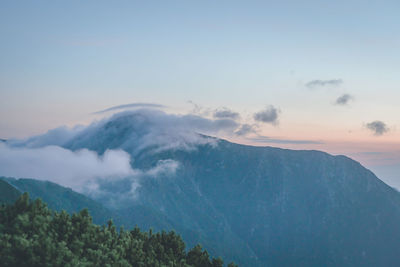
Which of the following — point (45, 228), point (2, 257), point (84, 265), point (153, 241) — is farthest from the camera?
point (153, 241)

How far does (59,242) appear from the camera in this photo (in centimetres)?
7231

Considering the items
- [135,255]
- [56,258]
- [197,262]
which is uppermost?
[56,258]

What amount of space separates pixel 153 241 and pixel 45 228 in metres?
38.1

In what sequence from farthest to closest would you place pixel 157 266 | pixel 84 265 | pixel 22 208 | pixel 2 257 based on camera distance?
pixel 157 266
pixel 22 208
pixel 84 265
pixel 2 257

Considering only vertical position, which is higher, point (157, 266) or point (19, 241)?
point (19, 241)

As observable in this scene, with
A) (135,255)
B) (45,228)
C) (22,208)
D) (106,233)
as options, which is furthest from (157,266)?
(22,208)

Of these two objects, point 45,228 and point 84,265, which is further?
point 45,228

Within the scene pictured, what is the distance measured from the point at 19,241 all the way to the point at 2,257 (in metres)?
3.34

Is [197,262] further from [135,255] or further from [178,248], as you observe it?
[135,255]

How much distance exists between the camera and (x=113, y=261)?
250 feet

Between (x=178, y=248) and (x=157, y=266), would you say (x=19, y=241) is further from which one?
(x=178, y=248)

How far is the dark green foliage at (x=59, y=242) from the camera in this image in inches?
2537

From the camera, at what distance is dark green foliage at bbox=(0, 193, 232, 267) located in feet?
211

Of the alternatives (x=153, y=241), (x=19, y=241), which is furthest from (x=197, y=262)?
(x=19, y=241)
